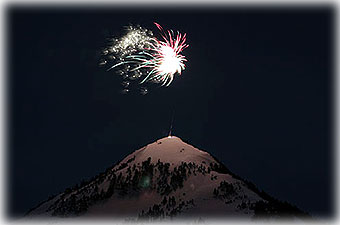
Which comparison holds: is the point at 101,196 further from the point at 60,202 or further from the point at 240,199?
the point at 240,199

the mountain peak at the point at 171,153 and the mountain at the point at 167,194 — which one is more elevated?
the mountain peak at the point at 171,153

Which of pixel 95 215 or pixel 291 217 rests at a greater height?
pixel 291 217

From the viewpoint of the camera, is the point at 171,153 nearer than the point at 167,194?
No

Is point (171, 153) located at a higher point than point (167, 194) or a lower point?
higher

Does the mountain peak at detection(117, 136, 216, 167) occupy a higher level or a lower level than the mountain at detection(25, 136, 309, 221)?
higher

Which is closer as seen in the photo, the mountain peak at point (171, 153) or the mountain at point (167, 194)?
the mountain at point (167, 194)

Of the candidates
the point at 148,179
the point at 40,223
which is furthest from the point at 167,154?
the point at 40,223

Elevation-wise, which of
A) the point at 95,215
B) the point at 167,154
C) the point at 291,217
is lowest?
the point at 95,215

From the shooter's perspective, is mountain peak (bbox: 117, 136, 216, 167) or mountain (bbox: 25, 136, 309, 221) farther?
mountain peak (bbox: 117, 136, 216, 167)
